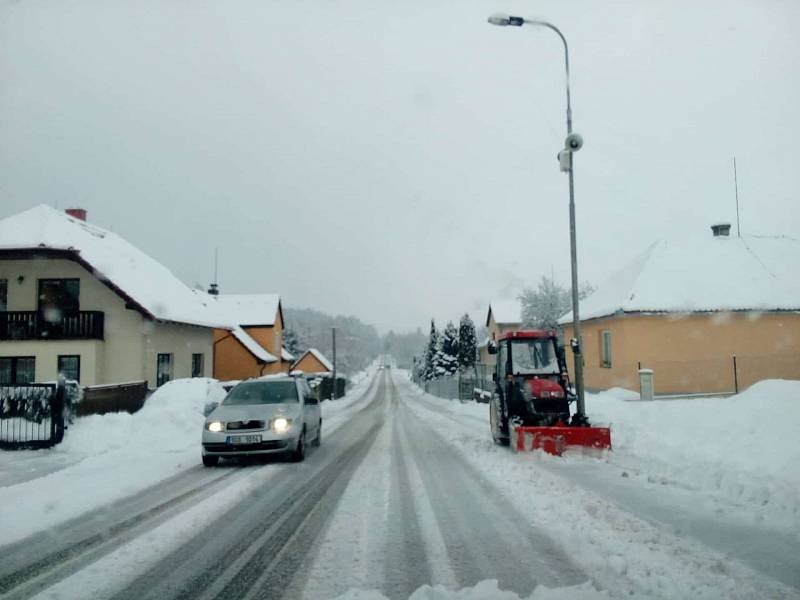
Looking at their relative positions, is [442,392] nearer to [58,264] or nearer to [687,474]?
[58,264]

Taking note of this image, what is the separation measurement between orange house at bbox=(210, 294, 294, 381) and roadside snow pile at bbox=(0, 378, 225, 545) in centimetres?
2052

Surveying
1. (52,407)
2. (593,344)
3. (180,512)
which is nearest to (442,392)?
(593,344)

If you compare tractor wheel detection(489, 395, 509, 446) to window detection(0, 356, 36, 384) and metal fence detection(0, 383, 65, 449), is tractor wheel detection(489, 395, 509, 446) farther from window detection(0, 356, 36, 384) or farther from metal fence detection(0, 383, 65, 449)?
window detection(0, 356, 36, 384)

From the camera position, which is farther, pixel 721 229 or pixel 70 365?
pixel 721 229

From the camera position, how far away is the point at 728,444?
10.4 m

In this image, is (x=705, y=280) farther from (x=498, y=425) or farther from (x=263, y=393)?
(x=263, y=393)

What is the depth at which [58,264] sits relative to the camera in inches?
909

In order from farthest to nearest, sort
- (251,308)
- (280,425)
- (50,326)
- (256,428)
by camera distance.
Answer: (251,308)
(50,326)
(280,425)
(256,428)

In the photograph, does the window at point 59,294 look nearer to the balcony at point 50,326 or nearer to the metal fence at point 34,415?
the balcony at point 50,326

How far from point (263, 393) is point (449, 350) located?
57318 mm

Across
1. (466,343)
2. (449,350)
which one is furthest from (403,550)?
(449,350)

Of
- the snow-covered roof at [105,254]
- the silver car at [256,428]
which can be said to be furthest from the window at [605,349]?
the snow-covered roof at [105,254]

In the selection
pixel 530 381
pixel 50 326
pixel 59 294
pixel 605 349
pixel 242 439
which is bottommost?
pixel 242 439

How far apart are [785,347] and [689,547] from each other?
2218 cm
